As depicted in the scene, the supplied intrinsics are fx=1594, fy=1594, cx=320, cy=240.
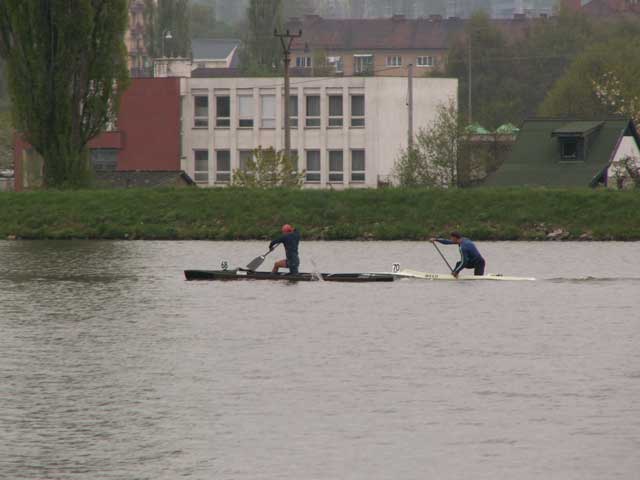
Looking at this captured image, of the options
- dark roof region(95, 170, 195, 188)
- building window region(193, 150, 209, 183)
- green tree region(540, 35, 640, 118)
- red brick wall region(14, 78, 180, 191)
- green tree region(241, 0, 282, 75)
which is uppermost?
green tree region(241, 0, 282, 75)

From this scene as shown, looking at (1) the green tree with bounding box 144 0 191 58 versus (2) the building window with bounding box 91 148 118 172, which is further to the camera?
(1) the green tree with bounding box 144 0 191 58

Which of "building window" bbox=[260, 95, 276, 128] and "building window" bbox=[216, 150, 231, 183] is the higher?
"building window" bbox=[260, 95, 276, 128]

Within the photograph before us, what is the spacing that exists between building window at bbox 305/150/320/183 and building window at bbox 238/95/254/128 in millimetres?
4327

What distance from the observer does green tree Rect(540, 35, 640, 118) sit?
113 meters

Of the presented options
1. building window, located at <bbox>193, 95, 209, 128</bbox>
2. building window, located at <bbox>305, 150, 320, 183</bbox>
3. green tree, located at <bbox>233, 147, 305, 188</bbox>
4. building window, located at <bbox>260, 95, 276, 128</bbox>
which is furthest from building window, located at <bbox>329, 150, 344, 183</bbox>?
green tree, located at <bbox>233, 147, 305, 188</bbox>

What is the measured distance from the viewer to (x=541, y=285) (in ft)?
159

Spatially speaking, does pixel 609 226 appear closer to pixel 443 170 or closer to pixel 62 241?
pixel 443 170

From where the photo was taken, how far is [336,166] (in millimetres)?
102312

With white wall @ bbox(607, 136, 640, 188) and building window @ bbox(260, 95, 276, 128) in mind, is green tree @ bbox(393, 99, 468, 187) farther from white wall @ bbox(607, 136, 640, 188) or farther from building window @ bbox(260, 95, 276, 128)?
building window @ bbox(260, 95, 276, 128)

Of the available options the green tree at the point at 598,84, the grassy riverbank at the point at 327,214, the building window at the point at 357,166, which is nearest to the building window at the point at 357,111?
the building window at the point at 357,166

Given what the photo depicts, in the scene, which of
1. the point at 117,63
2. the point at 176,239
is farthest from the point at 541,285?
the point at 117,63

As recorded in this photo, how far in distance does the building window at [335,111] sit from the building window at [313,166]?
215 centimetres

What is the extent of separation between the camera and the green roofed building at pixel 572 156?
284 feet

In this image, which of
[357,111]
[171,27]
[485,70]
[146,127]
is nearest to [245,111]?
[146,127]
